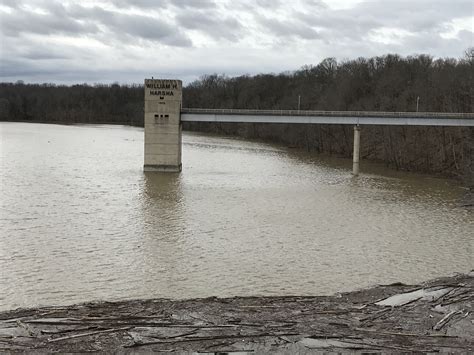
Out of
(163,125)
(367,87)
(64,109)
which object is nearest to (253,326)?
(163,125)

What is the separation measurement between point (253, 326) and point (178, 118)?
150 ft

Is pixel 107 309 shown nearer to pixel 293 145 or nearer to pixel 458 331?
pixel 458 331

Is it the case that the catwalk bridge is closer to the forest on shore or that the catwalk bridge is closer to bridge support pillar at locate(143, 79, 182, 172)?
bridge support pillar at locate(143, 79, 182, 172)

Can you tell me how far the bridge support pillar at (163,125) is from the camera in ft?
179

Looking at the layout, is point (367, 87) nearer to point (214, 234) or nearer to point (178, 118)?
point (178, 118)

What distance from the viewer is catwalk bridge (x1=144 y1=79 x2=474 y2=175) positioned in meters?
54.3

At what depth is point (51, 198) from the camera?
34094 millimetres

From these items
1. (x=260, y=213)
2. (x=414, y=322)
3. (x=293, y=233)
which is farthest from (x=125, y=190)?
(x=414, y=322)

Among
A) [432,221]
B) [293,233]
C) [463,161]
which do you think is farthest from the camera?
[463,161]

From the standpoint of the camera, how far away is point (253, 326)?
11547 millimetres

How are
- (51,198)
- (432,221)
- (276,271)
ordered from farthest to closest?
(51,198) < (432,221) < (276,271)

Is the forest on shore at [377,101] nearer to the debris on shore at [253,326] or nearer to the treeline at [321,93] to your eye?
the treeline at [321,93]

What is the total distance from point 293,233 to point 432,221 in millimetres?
9745

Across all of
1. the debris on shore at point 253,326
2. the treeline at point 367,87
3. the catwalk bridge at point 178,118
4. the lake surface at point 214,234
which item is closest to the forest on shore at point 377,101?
the treeline at point 367,87
